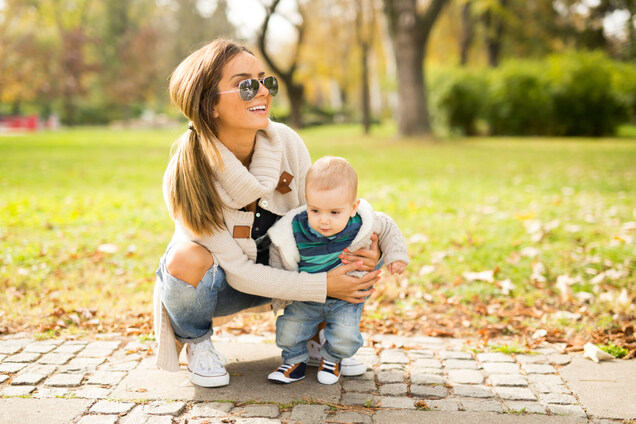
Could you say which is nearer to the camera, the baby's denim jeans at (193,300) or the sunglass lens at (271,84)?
the baby's denim jeans at (193,300)

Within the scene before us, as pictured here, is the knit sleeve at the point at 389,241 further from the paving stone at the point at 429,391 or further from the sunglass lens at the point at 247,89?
the sunglass lens at the point at 247,89

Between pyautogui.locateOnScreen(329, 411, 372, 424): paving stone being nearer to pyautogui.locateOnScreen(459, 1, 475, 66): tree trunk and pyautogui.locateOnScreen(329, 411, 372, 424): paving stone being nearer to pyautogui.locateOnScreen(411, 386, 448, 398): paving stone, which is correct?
pyautogui.locateOnScreen(411, 386, 448, 398): paving stone

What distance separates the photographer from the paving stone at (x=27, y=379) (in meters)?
2.68

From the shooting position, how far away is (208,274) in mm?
2652

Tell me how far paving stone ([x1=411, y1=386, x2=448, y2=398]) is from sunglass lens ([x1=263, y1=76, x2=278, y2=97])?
151 centimetres

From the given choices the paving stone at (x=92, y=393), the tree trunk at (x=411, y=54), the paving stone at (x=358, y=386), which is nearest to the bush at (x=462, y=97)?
the tree trunk at (x=411, y=54)

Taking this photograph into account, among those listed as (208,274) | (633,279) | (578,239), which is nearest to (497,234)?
(578,239)

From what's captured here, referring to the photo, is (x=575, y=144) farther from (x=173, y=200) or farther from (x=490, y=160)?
→ (x=173, y=200)

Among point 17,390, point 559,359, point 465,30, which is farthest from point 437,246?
point 465,30

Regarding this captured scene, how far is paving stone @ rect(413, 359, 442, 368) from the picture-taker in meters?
2.95

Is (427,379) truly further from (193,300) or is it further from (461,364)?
(193,300)

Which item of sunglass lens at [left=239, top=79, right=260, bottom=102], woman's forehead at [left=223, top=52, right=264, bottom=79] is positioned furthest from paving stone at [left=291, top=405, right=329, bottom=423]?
woman's forehead at [left=223, top=52, right=264, bottom=79]

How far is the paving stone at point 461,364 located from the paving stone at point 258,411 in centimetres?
94

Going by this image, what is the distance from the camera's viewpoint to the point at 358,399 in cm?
259
